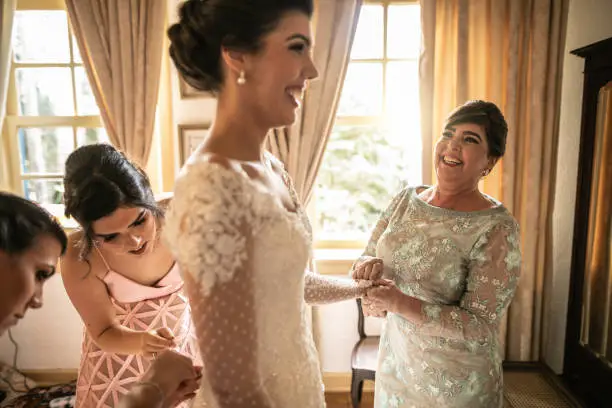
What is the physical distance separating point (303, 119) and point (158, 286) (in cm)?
152

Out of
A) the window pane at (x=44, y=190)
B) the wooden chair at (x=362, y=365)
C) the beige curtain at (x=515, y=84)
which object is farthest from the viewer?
the window pane at (x=44, y=190)

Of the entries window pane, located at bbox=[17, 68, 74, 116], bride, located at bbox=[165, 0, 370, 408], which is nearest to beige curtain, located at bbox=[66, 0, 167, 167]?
window pane, located at bbox=[17, 68, 74, 116]

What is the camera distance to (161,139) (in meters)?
2.92

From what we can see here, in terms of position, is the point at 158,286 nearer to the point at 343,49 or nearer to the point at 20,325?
the point at 343,49

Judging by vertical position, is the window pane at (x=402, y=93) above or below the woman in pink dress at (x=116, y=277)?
above

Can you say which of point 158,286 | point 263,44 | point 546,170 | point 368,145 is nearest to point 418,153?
point 368,145

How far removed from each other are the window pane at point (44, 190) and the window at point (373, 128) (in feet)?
6.45

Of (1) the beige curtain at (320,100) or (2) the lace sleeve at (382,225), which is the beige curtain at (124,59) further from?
(2) the lace sleeve at (382,225)

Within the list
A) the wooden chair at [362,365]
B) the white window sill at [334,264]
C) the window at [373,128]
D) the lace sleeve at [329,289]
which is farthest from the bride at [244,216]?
the window at [373,128]

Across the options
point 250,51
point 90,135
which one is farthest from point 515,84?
point 90,135

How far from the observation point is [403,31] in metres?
2.88

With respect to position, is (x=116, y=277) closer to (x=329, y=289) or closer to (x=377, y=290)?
(x=329, y=289)

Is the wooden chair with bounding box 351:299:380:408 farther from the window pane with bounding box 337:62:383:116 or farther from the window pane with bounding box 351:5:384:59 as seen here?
the window pane with bounding box 351:5:384:59

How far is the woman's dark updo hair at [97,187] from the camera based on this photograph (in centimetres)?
124
